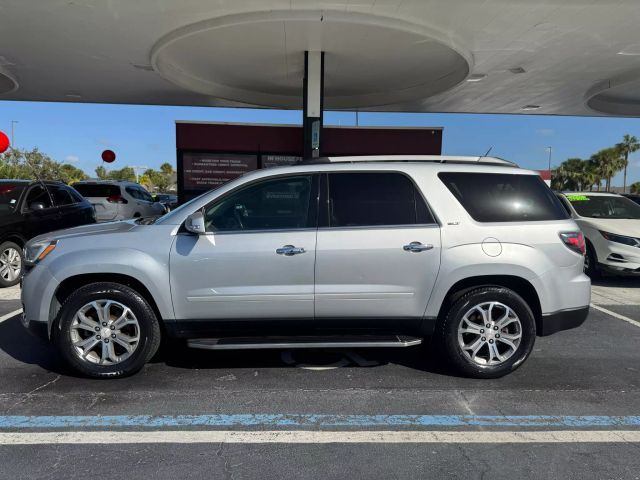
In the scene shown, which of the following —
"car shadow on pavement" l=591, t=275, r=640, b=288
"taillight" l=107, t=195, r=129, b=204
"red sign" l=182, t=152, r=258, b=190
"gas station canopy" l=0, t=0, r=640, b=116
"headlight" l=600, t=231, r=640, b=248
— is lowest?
"car shadow on pavement" l=591, t=275, r=640, b=288

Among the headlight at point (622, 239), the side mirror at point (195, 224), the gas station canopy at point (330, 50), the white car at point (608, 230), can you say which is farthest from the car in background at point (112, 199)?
the headlight at point (622, 239)

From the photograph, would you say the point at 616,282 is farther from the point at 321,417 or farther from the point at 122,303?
the point at 122,303

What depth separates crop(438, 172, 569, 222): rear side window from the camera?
407 centimetres

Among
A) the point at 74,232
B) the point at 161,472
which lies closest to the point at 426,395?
the point at 161,472

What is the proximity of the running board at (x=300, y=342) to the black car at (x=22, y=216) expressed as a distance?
4.72 meters

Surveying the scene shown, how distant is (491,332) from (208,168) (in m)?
11.4

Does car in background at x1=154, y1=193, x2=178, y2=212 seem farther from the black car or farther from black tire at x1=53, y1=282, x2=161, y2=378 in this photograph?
black tire at x1=53, y1=282, x2=161, y2=378

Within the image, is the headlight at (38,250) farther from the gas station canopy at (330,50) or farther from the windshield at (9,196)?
the gas station canopy at (330,50)

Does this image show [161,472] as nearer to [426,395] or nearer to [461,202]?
[426,395]

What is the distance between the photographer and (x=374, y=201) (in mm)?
4047

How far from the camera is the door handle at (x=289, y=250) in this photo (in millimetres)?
3812

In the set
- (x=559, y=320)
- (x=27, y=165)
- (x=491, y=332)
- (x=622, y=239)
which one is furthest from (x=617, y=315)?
(x=27, y=165)

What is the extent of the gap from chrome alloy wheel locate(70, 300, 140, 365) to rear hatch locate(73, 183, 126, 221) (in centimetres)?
1102

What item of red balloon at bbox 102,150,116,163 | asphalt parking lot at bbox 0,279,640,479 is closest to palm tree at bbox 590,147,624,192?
red balloon at bbox 102,150,116,163
